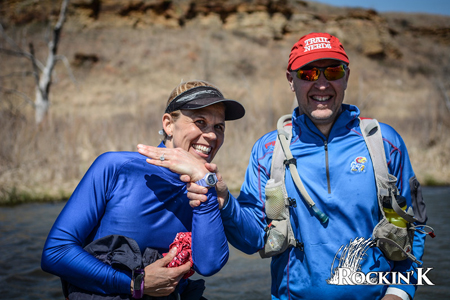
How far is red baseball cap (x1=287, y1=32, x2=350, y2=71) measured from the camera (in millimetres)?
2205

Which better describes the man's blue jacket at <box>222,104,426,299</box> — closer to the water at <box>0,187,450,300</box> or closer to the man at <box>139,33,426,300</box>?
the man at <box>139,33,426,300</box>

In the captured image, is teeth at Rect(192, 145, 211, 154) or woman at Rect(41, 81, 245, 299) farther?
teeth at Rect(192, 145, 211, 154)

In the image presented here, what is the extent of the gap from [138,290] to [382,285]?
1347 mm

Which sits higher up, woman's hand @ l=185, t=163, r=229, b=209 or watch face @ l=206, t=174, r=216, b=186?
watch face @ l=206, t=174, r=216, b=186

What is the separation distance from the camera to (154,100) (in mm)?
26656

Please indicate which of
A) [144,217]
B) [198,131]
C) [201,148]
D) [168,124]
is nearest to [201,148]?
[201,148]

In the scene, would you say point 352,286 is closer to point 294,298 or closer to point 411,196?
point 294,298

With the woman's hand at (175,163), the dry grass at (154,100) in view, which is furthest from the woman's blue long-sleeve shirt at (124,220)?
the dry grass at (154,100)

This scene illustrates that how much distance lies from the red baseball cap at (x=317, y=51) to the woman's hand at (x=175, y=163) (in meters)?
0.91

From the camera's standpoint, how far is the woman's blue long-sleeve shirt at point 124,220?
184 centimetres

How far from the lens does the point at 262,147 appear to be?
2377 millimetres

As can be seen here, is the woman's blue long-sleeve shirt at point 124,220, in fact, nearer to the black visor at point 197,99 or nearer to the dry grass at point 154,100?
the black visor at point 197,99

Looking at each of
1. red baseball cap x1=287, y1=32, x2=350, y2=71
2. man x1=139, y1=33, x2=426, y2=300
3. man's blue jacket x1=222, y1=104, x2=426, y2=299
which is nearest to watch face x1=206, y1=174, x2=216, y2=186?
man x1=139, y1=33, x2=426, y2=300

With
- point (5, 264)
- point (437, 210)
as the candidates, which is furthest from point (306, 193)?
point (437, 210)
